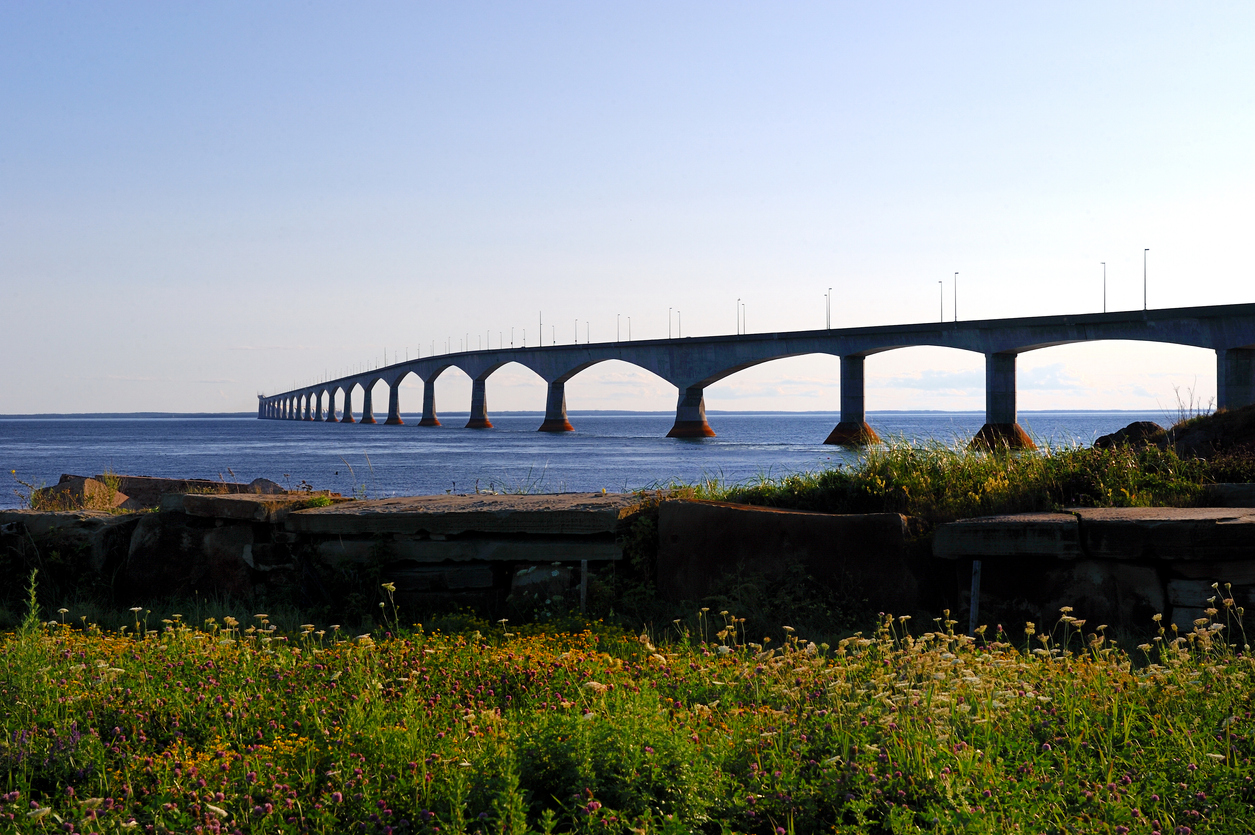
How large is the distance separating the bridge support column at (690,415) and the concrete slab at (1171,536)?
207 feet

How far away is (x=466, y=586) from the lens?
23.0 ft

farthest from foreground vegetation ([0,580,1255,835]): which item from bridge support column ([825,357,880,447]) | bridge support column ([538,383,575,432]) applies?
bridge support column ([538,383,575,432])

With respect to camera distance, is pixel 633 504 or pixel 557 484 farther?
pixel 557 484

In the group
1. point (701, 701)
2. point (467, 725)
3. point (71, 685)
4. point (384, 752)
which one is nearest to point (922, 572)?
point (701, 701)

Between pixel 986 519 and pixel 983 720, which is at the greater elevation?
pixel 986 519

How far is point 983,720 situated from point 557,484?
24.7 m

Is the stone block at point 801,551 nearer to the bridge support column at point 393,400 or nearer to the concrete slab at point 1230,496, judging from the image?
the concrete slab at point 1230,496

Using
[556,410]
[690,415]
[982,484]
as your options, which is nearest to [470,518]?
[982,484]

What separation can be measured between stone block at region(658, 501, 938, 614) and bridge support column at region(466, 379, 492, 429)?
9195cm

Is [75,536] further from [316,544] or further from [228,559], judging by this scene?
[316,544]

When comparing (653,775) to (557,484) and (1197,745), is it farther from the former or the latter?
(557,484)

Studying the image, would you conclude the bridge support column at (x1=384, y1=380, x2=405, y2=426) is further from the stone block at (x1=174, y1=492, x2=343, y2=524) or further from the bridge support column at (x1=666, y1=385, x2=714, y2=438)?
the stone block at (x1=174, y1=492, x2=343, y2=524)

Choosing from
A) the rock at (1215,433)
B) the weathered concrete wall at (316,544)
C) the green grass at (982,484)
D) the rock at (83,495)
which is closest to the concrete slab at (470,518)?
the weathered concrete wall at (316,544)

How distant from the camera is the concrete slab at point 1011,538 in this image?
607 centimetres
